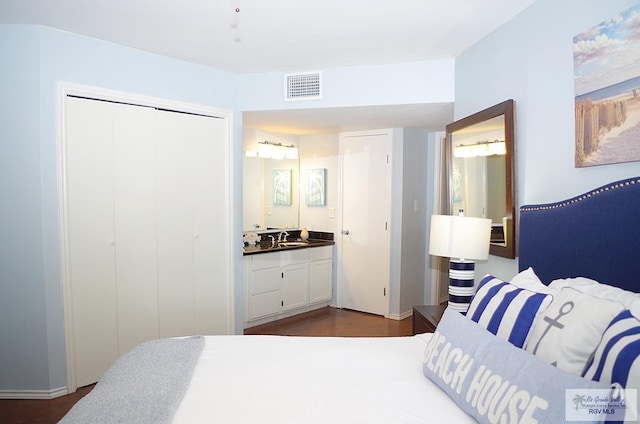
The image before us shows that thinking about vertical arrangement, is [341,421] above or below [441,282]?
above

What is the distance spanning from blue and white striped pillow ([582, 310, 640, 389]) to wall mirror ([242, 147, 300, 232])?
3.81m

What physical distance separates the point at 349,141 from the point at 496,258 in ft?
8.54

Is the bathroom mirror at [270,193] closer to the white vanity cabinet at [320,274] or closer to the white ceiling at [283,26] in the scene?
the white vanity cabinet at [320,274]

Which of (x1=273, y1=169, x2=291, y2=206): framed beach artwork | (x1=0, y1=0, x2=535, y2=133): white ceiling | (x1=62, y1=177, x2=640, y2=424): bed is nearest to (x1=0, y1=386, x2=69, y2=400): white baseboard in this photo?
(x1=62, y1=177, x2=640, y2=424): bed

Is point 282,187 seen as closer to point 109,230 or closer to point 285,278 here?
point 285,278

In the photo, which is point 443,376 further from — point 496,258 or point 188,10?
point 188,10

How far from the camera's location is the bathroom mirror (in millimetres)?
4590

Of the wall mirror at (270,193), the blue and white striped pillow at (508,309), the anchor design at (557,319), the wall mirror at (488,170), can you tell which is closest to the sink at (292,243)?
the wall mirror at (270,193)

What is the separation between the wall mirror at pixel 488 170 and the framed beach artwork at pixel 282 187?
2.39 metres

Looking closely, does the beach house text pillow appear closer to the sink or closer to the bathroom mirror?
the sink

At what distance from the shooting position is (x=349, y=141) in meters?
4.75

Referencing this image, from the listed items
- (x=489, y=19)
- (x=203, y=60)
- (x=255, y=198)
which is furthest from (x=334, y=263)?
(x=489, y=19)

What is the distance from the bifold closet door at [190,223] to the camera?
3.25 meters

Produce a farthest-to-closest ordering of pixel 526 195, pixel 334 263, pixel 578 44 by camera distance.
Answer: pixel 334 263 → pixel 526 195 → pixel 578 44
